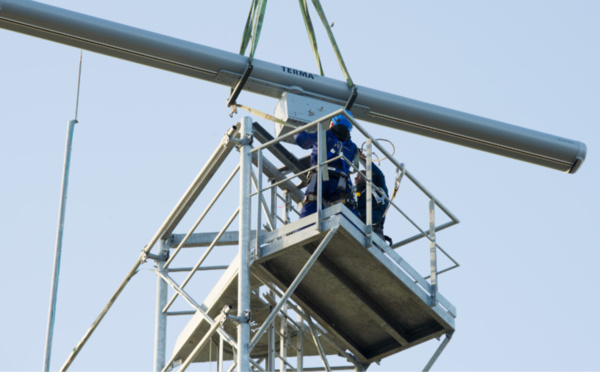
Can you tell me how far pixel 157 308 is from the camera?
1775 cm

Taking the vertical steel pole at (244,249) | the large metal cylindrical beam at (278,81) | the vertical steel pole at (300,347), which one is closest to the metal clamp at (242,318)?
the vertical steel pole at (244,249)

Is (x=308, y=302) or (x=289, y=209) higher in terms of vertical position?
(x=289, y=209)

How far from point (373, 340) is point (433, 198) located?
2136 millimetres

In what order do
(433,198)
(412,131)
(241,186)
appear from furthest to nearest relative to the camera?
(412,131) → (433,198) → (241,186)

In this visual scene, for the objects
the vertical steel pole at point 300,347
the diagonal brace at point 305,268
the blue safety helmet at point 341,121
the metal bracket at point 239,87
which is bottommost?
the diagonal brace at point 305,268

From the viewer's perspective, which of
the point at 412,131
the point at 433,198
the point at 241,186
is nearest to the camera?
the point at 241,186

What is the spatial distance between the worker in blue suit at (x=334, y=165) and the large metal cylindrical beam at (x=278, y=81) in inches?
20.4

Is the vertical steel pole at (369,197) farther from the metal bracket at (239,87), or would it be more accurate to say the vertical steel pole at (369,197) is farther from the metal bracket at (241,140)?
the metal bracket at (239,87)

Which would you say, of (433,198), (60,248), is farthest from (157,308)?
(433,198)

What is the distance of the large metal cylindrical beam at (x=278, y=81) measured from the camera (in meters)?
16.0

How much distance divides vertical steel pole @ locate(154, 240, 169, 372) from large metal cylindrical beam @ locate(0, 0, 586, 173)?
276 centimetres

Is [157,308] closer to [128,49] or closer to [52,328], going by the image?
[52,328]

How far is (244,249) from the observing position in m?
15.4

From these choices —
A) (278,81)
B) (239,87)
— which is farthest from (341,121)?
(239,87)
